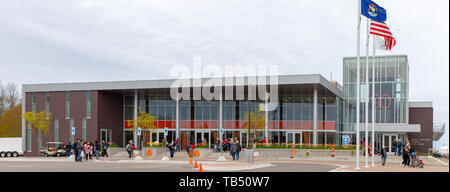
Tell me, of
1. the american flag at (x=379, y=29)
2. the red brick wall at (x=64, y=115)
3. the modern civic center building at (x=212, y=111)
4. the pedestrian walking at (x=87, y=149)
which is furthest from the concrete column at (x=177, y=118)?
the american flag at (x=379, y=29)

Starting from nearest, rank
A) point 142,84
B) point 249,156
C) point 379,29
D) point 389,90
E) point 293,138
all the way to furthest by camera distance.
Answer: point 379,29, point 249,156, point 142,84, point 293,138, point 389,90

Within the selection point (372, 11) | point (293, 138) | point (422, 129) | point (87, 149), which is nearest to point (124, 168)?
point (87, 149)

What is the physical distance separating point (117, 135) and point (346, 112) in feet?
82.2

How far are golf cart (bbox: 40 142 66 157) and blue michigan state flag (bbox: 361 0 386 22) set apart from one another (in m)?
32.2

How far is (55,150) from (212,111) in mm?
15841

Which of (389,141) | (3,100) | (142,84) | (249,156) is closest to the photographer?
(249,156)

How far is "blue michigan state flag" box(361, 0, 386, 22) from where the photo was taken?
2412 cm

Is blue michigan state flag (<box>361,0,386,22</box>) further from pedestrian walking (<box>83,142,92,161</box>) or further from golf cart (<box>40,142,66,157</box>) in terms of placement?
golf cart (<box>40,142,66,157</box>)

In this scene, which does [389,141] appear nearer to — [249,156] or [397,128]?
[397,128]

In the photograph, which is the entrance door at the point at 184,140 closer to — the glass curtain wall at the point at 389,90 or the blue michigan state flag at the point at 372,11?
the glass curtain wall at the point at 389,90

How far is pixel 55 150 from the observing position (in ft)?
150
